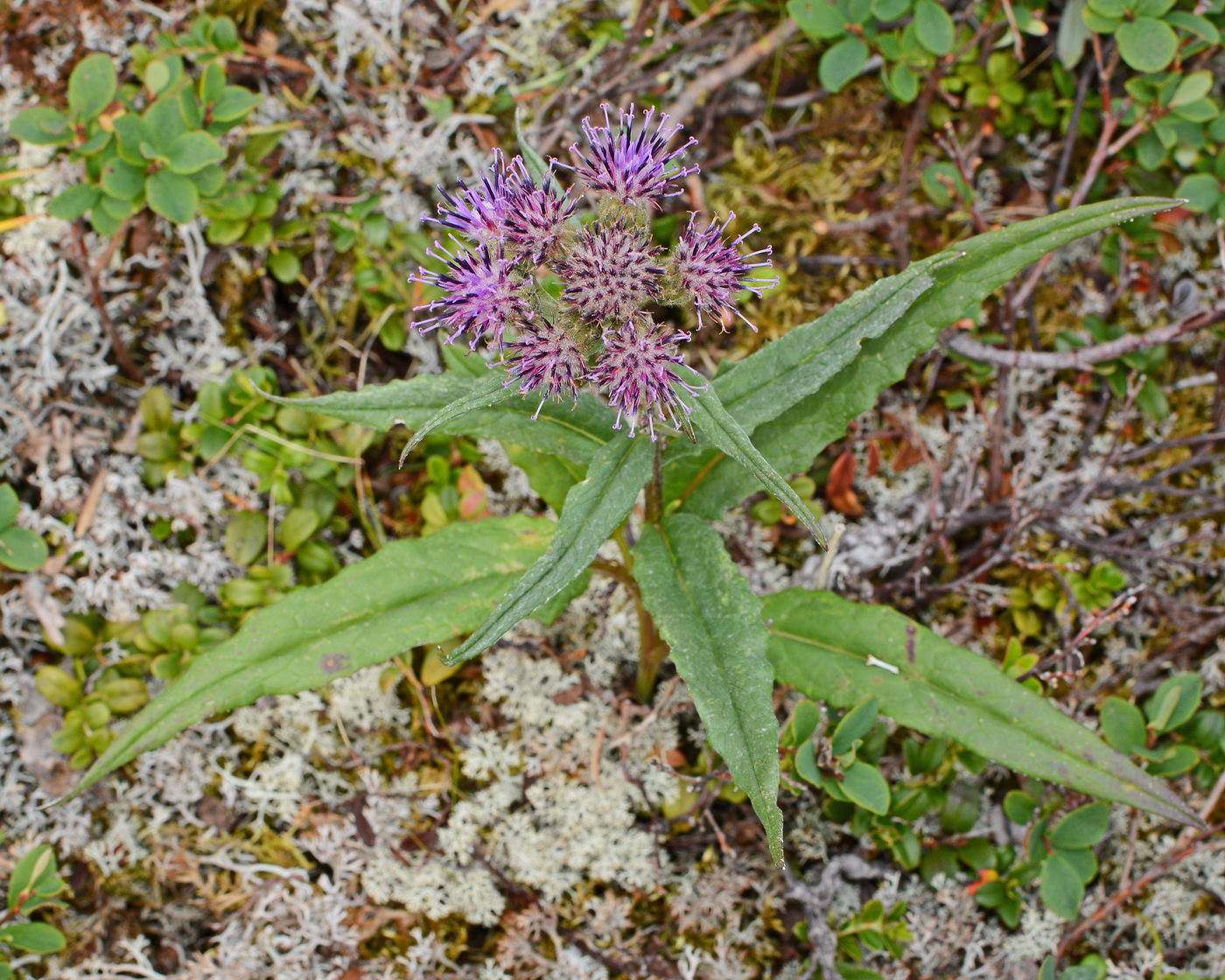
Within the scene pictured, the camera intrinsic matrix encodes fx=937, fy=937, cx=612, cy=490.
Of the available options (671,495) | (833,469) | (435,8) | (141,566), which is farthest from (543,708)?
(435,8)

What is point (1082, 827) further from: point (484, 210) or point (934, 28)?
point (934, 28)

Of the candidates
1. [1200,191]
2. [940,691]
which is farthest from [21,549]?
[1200,191]

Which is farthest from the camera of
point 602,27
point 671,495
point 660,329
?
point 602,27

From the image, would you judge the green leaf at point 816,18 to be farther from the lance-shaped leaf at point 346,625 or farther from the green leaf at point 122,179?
the green leaf at point 122,179

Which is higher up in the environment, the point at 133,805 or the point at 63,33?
the point at 63,33

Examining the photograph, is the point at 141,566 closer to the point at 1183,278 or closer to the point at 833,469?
the point at 833,469

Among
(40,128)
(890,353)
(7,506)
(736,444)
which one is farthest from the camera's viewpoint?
(7,506)

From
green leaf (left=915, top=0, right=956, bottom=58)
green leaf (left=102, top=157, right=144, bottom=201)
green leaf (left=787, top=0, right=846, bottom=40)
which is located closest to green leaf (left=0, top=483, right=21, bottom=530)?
green leaf (left=102, top=157, right=144, bottom=201)
